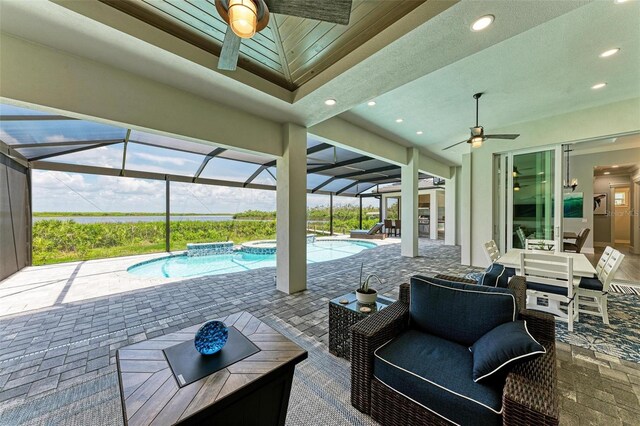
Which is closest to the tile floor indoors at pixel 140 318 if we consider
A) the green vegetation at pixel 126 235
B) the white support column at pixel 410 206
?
the green vegetation at pixel 126 235

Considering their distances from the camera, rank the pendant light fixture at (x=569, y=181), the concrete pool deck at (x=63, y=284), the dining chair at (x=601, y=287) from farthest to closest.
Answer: the pendant light fixture at (x=569, y=181)
the concrete pool deck at (x=63, y=284)
the dining chair at (x=601, y=287)

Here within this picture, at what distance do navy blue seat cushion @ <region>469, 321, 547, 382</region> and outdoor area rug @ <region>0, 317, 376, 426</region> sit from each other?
0.83m

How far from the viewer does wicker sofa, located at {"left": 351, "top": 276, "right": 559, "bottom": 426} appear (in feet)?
3.53

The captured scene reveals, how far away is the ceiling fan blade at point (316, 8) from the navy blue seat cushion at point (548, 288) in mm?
3726

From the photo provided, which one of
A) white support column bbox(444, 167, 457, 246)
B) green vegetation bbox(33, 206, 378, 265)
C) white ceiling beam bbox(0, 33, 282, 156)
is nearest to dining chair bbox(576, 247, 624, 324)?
→ white ceiling beam bbox(0, 33, 282, 156)

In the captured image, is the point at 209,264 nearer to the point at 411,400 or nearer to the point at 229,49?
the point at 229,49

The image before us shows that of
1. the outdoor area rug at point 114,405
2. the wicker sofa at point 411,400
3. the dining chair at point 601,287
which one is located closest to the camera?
the wicker sofa at point 411,400

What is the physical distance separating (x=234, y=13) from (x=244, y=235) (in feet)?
33.6

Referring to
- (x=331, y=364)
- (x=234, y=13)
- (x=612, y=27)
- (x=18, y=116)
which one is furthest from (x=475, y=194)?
(x=18, y=116)

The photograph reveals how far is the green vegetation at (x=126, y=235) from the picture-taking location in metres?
6.26

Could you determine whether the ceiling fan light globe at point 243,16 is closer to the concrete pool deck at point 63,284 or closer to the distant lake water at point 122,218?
the concrete pool deck at point 63,284

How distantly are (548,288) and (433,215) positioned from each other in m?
10.4

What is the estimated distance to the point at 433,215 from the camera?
42.1ft

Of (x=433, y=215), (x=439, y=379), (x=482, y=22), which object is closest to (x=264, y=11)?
(x=482, y=22)
